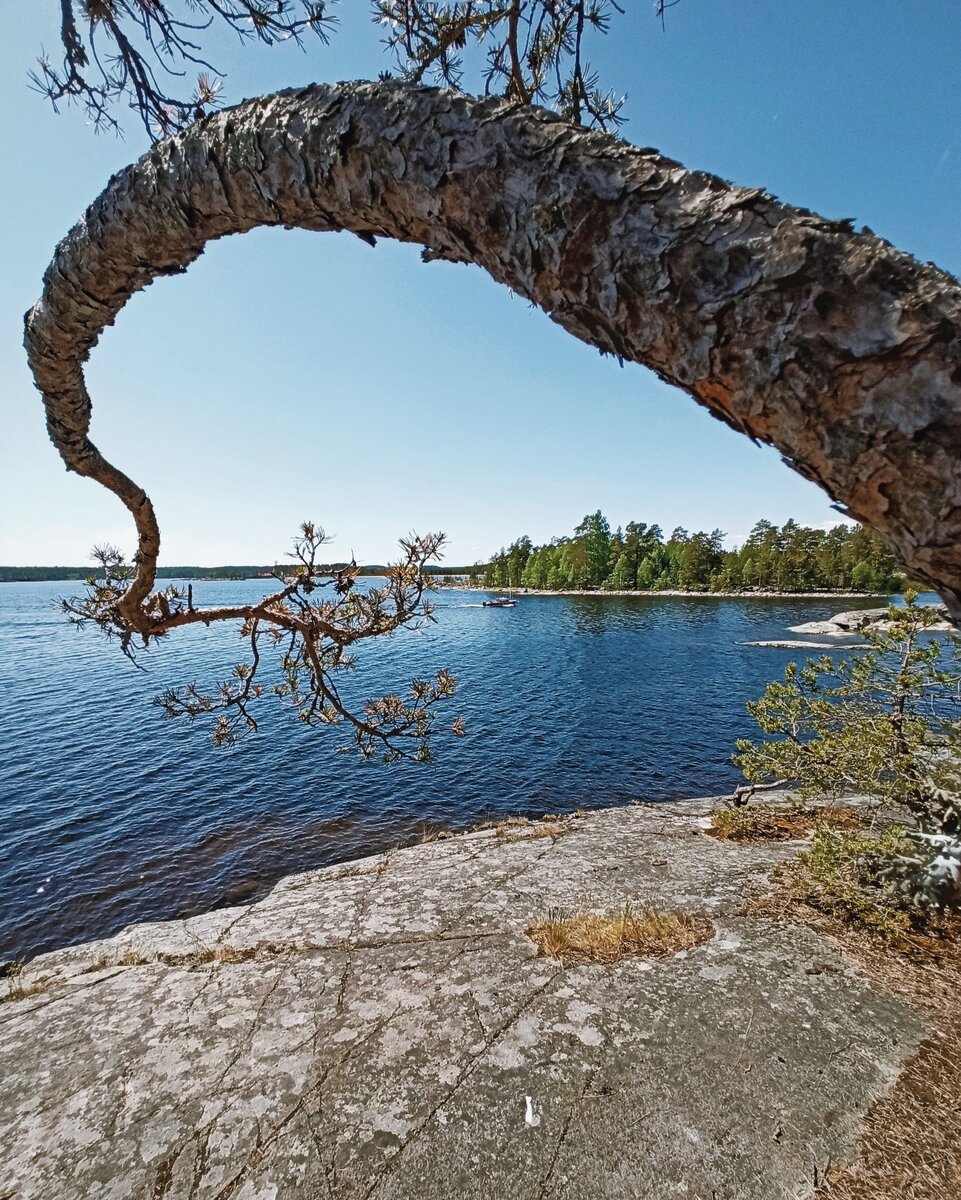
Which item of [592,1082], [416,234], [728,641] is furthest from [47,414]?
[728,641]

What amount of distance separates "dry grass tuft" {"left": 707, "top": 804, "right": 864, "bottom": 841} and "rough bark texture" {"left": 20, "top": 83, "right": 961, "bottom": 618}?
9359 millimetres

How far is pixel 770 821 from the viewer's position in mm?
9523

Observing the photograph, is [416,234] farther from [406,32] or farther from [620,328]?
[406,32]

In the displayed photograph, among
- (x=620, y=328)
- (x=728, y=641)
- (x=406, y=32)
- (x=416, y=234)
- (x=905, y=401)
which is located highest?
(x=406, y=32)

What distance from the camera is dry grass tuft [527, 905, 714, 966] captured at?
212 inches

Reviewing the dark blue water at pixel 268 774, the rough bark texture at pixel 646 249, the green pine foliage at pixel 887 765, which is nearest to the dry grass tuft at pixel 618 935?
the green pine foliage at pixel 887 765

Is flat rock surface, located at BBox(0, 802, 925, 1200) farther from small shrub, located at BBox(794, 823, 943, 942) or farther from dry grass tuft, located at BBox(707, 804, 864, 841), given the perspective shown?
dry grass tuft, located at BBox(707, 804, 864, 841)

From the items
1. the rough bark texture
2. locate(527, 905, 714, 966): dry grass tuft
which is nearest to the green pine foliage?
locate(527, 905, 714, 966): dry grass tuft

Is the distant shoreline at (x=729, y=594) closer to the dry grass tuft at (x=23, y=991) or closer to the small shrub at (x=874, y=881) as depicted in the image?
the dry grass tuft at (x=23, y=991)

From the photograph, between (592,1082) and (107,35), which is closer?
(107,35)

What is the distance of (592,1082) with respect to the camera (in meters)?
3.88

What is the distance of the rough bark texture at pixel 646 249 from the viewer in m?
0.77

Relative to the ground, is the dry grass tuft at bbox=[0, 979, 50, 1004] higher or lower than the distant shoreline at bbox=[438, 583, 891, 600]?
lower

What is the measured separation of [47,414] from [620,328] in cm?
290
